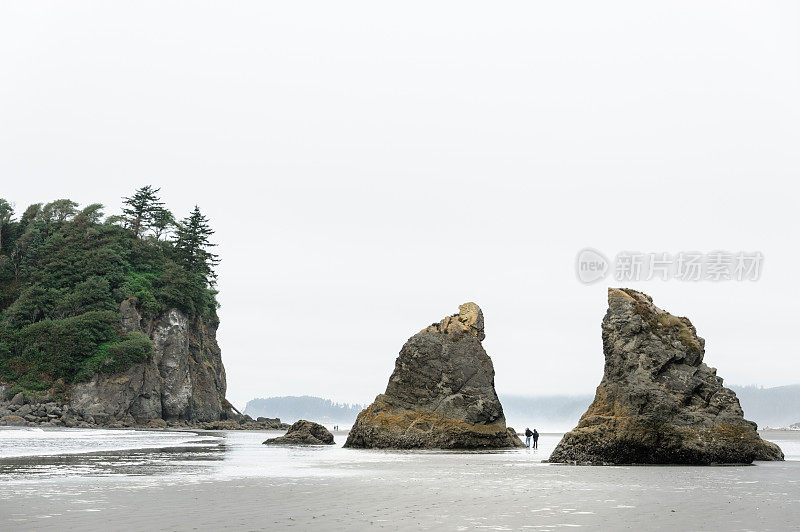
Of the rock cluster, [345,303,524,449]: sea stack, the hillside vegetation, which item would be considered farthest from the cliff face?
[345,303,524,449]: sea stack

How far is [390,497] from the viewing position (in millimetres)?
13383

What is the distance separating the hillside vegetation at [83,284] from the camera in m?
79.9

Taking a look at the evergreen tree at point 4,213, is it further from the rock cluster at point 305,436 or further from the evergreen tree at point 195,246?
the rock cluster at point 305,436

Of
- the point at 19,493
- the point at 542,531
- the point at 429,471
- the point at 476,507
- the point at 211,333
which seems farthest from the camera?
the point at 211,333

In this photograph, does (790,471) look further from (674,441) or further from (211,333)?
(211,333)

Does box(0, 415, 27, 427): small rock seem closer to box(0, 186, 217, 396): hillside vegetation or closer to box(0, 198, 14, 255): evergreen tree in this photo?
box(0, 186, 217, 396): hillside vegetation

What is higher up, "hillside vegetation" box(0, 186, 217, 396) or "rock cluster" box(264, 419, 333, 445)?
"hillside vegetation" box(0, 186, 217, 396)

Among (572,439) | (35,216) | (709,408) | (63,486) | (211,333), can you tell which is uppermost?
(35,216)

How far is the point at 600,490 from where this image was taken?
589 inches

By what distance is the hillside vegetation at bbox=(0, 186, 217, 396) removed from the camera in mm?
79938

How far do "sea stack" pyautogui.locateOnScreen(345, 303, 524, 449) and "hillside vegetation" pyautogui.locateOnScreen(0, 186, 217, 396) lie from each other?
52109 mm

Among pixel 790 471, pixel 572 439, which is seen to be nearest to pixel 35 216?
pixel 572 439

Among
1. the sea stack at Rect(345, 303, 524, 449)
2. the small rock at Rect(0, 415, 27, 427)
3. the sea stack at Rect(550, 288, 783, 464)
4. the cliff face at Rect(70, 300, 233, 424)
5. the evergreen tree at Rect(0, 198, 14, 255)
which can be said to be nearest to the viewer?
the sea stack at Rect(550, 288, 783, 464)

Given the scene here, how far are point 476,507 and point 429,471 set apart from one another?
892 cm
